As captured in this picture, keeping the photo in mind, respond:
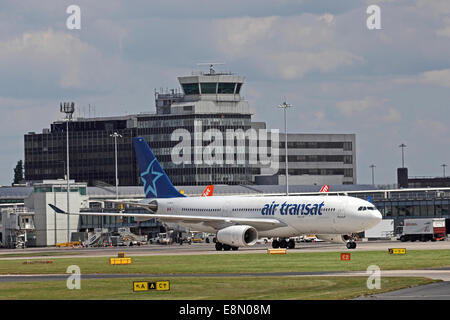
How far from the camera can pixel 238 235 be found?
319 ft

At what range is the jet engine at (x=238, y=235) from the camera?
9744 centimetres

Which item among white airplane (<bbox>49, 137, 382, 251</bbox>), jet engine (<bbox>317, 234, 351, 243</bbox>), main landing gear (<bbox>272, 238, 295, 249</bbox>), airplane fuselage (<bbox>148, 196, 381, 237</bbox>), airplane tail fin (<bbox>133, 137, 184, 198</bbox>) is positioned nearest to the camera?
airplane fuselage (<bbox>148, 196, 381, 237</bbox>)

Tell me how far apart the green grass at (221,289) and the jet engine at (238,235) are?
136 feet

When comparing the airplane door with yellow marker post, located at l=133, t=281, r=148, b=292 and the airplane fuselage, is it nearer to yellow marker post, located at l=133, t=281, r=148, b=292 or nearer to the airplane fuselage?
the airplane fuselage

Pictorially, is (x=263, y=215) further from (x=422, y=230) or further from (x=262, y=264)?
(x=422, y=230)

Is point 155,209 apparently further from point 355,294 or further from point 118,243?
point 355,294

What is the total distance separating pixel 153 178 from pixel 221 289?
67.3 meters

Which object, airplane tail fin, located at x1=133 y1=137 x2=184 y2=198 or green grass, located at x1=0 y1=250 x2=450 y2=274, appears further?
airplane tail fin, located at x1=133 y1=137 x2=184 y2=198

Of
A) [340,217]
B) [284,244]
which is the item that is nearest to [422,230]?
[284,244]

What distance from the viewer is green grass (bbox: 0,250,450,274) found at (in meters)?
64.8

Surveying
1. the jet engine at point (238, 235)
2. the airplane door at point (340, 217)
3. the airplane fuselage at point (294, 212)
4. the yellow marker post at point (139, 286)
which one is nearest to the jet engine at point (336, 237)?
the airplane fuselage at point (294, 212)

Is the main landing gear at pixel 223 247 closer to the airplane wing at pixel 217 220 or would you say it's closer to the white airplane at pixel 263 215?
the white airplane at pixel 263 215

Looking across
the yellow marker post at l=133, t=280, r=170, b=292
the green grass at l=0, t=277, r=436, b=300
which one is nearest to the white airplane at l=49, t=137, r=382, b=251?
the green grass at l=0, t=277, r=436, b=300
